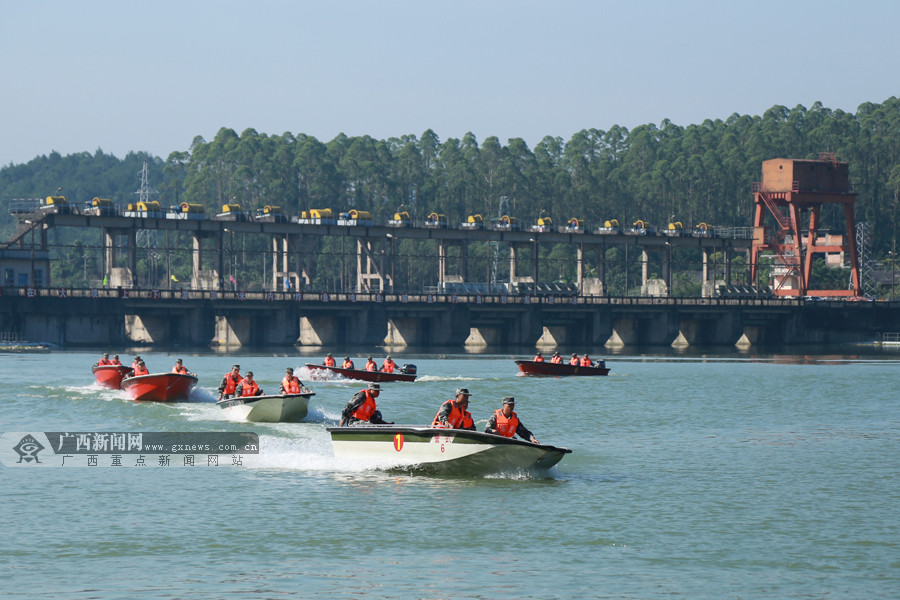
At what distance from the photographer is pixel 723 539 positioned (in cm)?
2386

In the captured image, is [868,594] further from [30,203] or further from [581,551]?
[30,203]

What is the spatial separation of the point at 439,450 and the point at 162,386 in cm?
2203

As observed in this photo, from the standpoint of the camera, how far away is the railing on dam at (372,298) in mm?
112188

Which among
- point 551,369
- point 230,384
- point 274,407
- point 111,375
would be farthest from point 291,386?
point 551,369

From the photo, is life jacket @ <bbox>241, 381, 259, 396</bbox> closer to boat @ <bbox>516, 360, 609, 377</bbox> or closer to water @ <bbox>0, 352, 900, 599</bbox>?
water @ <bbox>0, 352, 900, 599</bbox>

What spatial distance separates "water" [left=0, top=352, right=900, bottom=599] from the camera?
20.3 metres

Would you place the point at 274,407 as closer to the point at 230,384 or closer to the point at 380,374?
the point at 230,384

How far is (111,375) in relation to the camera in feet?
177

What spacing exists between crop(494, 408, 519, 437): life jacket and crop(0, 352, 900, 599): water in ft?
4.57

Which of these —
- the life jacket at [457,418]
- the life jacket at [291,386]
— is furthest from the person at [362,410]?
the life jacket at [291,386]

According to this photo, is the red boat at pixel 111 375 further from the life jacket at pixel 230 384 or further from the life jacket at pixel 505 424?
the life jacket at pixel 505 424

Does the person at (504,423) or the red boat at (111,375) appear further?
the red boat at (111,375)

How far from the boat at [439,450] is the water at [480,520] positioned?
0.43m

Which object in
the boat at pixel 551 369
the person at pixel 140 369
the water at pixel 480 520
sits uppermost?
the person at pixel 140 369
